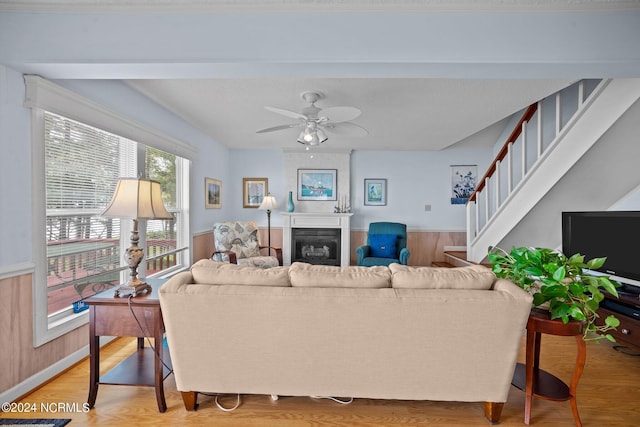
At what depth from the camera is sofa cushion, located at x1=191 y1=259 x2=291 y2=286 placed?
1588 mm

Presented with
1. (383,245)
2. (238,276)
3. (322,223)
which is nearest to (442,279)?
(238,276)

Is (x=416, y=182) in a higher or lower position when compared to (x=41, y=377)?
higher

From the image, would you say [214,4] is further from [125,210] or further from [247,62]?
[125,210]

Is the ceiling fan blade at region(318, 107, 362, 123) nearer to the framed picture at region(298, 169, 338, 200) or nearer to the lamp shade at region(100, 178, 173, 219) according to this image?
the lamp shade at region(100, 178, 173, 219)

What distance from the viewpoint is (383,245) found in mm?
4535

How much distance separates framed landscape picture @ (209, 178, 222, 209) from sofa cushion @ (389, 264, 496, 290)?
139 inches

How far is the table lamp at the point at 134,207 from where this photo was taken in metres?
1.71

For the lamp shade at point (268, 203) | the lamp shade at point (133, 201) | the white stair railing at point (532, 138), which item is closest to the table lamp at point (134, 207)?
the lamp shade at point (133, 201)

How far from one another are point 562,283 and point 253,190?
15.5 ft

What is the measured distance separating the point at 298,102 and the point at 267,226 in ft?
9.73

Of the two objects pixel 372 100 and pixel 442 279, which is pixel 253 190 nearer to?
pixel 372 100

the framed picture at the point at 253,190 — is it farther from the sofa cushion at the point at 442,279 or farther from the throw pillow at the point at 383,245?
the sofa cushion at the point at 442,279

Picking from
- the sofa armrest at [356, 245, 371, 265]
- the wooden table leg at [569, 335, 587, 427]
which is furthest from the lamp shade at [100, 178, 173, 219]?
the sofa armrest at [356, 245, 371, 265]

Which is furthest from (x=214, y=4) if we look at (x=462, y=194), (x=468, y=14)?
(x=462, y=194)
